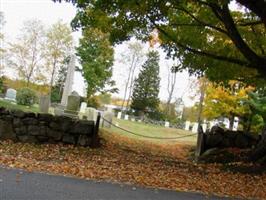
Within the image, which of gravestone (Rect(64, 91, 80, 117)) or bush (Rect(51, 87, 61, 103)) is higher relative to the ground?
bush (Rect(51, 87, 61, 103))

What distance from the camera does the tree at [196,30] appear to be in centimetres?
1208

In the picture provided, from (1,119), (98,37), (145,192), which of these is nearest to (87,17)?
(1,119)

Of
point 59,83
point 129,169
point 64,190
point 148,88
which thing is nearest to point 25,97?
point 129,169

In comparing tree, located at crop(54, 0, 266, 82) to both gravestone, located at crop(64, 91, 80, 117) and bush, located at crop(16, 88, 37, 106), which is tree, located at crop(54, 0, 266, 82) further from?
bush, located at crop(16, 88, 37, 106)

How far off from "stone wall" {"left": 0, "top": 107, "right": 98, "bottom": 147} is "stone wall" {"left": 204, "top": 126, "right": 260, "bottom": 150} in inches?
193

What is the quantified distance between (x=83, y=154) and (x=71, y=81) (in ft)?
36.2

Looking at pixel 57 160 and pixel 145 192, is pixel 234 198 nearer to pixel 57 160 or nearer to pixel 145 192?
pixel 145 192

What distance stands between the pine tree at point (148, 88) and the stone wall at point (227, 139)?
38934mm

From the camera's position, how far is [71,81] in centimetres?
2352

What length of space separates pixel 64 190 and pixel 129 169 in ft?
11.7

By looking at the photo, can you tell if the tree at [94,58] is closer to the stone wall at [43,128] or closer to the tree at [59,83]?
the tree at [59,83]

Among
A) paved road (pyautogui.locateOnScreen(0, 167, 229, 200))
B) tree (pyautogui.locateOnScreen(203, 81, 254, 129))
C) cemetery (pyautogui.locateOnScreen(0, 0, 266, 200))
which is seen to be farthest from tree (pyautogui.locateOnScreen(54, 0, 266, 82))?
tree (pyautogui.locateOnScreen(203, 81, 254, 129))

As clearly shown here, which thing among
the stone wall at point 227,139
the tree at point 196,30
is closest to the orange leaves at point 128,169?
the stone wall at point 227,139

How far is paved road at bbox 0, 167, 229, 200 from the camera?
22.9 ft
